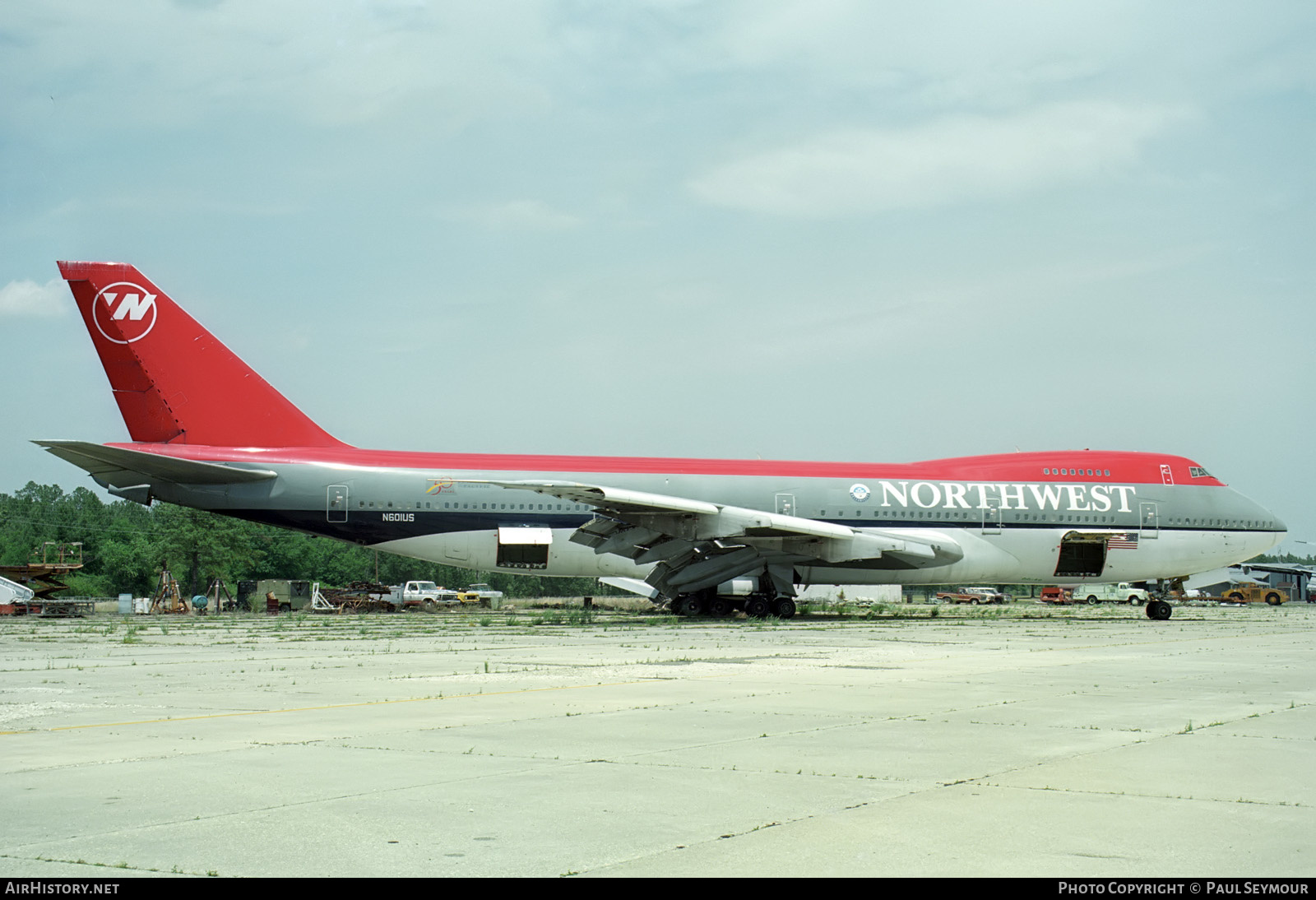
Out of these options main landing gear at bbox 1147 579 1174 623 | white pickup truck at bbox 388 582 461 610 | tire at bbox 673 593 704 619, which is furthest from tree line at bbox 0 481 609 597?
main landing gear at bbox 1147 579 1174 623

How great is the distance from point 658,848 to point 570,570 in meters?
24.8

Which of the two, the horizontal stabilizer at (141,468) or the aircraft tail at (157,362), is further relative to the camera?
the aircraft tail at (157,362)

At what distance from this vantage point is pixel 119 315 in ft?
91.8

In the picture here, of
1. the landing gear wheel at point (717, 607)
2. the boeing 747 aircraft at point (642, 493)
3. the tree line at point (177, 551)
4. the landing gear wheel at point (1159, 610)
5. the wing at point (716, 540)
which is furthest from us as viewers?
the tree line at point (177, 551)

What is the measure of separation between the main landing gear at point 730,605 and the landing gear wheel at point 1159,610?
915 cm

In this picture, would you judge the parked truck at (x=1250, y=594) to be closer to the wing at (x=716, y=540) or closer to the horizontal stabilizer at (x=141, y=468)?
the wing at (x=716, y=540)

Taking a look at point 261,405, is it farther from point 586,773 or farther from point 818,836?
point 818,836

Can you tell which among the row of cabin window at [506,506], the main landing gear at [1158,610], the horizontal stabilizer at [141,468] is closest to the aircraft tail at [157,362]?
the horizontal stabilizer at [141,468]

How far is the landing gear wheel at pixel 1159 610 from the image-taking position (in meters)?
28.8

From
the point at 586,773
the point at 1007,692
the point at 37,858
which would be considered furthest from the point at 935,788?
the point at 1007,692

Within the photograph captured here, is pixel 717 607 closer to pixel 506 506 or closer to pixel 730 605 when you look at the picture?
pixel 730 605

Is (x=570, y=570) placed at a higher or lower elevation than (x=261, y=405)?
lower

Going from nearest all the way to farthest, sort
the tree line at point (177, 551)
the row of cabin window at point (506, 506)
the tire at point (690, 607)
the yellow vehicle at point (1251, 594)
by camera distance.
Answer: the row of cabin window at point (506, 506)
the tire at point (690, 607)
the yellow vehicle at point (1251, 594)
the tree line at point (177, 551)

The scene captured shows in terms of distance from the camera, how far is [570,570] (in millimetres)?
29281
